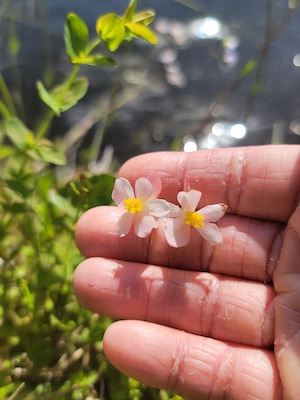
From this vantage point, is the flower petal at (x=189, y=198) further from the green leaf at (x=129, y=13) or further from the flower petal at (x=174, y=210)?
the green leaf at (x=129, y=13)

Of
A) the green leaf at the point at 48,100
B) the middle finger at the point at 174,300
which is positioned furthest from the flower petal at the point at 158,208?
the green leaf at the point at 48,100

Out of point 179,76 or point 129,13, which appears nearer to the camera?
point 129,13

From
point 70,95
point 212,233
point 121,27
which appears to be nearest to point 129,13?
point 121,27

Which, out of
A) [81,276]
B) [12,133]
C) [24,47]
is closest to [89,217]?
A: [81,276]

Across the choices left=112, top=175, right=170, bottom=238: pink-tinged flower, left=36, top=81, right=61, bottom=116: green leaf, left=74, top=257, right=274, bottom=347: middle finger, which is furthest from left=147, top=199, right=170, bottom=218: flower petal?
left=36, top=81, right=61, bottom=116: green leaf

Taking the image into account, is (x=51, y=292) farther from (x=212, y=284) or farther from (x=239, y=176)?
(x=239, y=176)

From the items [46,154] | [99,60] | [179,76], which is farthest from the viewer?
[179,76]

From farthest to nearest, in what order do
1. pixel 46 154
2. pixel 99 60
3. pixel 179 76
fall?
1. pixel 179 76
2. pixel 46 154
3. pixel 99 60
